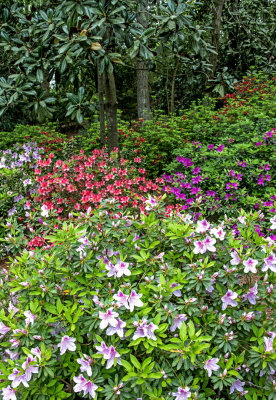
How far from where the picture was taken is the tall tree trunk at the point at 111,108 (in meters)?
4.25

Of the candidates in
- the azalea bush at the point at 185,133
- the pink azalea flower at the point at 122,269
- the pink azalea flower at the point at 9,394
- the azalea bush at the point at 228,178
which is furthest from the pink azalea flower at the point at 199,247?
the azalea bush at the point at 185,133

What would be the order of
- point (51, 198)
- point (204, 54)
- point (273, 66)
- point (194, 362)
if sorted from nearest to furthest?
point (194, 362)
point (51, 198)
point (204, 54)
point (273, 66)

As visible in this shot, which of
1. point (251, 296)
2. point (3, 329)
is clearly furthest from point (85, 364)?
point (251, 296)

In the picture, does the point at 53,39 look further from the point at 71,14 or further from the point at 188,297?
the point at 188,297

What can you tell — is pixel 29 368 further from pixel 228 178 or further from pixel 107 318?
pixel 228 178

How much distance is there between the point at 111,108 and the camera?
435 centimetres

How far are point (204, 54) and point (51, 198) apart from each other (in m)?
2.53

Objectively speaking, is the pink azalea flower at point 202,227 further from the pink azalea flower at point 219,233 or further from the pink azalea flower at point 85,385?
the pink azalea flower at point 85,385

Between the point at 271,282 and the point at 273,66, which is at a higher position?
the point at 273,66

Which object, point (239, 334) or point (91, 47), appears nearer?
point (239, 334)

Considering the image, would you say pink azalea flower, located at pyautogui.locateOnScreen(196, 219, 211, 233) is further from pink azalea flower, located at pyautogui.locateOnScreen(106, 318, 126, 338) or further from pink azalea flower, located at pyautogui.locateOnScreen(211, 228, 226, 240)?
pink azalea flower, located at pyautogui.locateOnScreen(106, 318, 126, 338)

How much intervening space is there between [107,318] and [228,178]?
279 centimetres

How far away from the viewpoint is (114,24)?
9.98 ft

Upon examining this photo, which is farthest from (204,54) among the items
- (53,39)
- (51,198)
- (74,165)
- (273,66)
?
(273,66)
